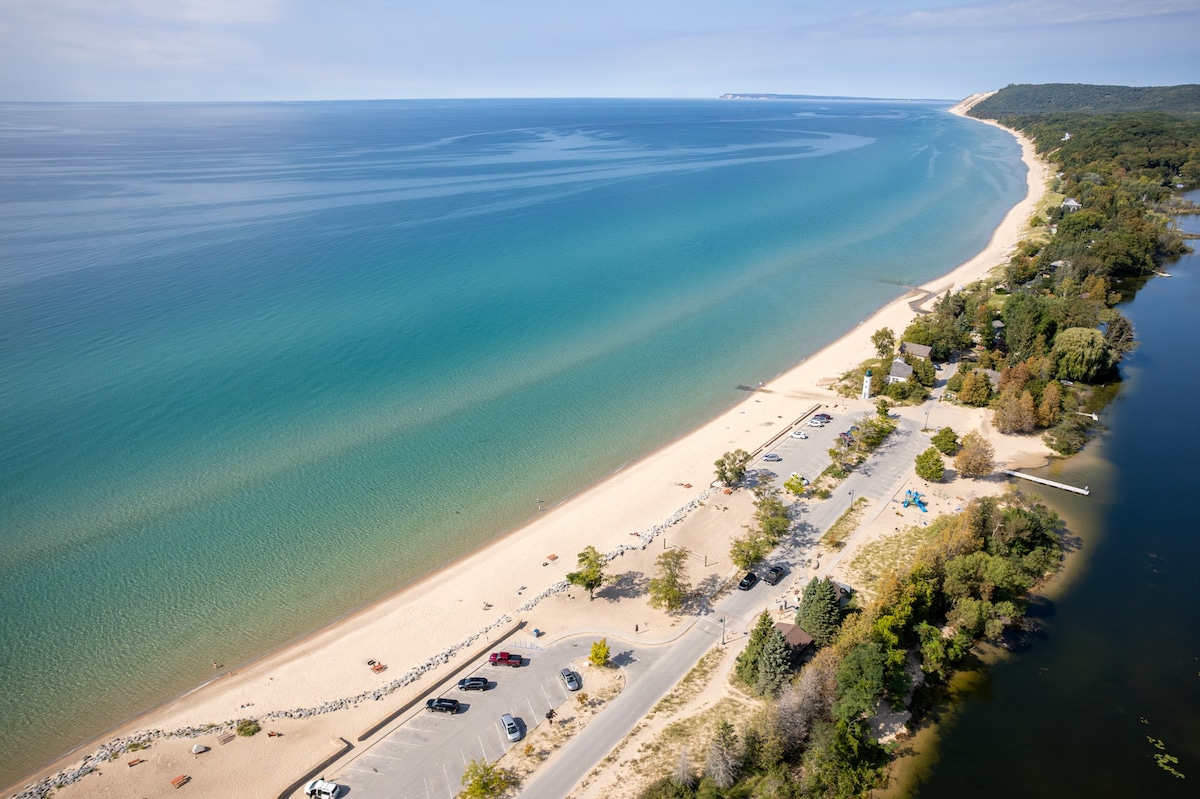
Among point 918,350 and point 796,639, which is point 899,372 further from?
point 796,639

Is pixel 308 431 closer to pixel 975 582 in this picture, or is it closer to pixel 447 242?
pixel 975 582

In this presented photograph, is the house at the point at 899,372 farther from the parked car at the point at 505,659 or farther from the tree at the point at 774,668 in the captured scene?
the parked car at the point at 505,659

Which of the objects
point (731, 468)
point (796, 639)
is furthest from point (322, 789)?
point (731, 468)

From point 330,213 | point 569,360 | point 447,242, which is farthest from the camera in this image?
point 330,213

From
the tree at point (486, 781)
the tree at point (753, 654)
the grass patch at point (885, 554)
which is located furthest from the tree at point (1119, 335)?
the tree at point (486, 781)

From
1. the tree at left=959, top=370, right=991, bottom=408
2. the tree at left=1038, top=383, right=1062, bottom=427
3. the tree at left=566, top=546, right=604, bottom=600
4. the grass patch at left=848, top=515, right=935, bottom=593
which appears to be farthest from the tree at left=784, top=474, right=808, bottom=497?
the tree at left=1038, top=383, right=1062, bottom=427

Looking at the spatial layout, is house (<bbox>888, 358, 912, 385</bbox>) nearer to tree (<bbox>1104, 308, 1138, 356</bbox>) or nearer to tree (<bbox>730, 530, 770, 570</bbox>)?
tree (<bbox>1104, 308, 1138, 356</bbox>)

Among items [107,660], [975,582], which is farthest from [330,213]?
[975,582]
